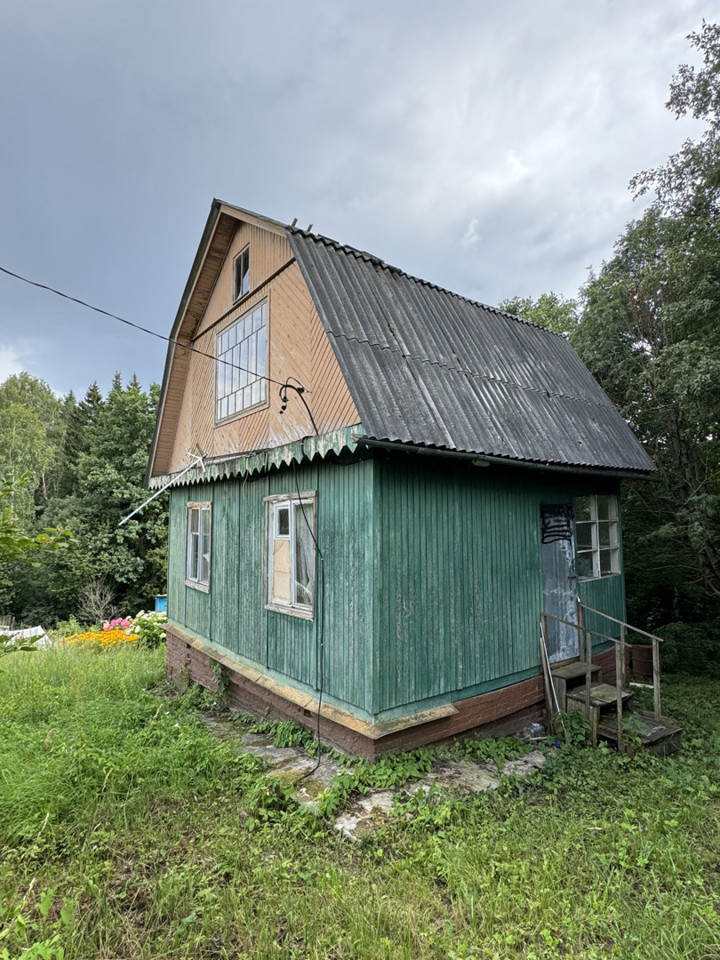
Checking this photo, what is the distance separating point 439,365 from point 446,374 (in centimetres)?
14

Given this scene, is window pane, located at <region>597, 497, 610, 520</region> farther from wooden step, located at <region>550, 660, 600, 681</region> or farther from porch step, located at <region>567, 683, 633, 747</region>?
porch step, located at <region>567, 683, 633, 747</region>

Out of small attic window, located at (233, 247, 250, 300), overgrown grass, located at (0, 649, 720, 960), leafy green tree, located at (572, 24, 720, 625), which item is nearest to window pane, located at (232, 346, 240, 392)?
small attic window, located at (233, 247, 250, 300)

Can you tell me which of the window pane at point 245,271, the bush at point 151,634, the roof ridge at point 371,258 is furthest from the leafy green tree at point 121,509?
the roof ridge at point 371,258

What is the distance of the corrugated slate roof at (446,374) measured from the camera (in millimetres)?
5125

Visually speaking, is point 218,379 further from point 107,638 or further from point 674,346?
→ point 107,638

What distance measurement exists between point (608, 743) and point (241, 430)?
605 centimetres

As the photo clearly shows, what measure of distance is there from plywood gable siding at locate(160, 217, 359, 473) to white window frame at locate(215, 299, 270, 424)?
0.11 metres

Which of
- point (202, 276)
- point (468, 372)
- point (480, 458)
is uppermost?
point (202, 276)

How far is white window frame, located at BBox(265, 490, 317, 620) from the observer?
5742 millimetres

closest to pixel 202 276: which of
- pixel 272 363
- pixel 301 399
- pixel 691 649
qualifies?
pixel 272 363

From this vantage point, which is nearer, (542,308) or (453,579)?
(453,579)

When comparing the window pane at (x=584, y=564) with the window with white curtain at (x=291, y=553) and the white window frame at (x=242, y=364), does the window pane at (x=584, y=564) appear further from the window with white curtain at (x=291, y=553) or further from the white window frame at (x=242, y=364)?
the white window frame at (x=242, y=364)

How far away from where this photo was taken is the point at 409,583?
5.08 m

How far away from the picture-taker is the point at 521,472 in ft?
20.9
